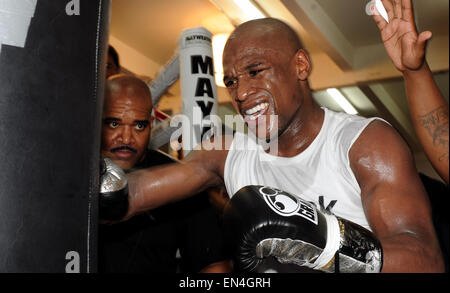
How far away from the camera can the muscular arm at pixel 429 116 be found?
1.04m

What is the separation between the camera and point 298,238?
906 millimetres

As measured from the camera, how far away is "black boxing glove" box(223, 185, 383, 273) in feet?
2.97

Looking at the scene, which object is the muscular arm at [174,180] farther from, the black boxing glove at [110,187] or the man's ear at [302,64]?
the man's ear at [302,64]

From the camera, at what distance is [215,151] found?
1.67m

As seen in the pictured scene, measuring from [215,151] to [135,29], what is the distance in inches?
43.4

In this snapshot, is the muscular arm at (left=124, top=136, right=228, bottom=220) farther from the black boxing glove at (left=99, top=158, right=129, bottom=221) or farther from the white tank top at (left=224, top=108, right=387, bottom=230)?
the black boxing glove at (left=99, top=158, right=129, bottom=221)

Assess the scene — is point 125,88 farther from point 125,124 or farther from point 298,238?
point 298,238

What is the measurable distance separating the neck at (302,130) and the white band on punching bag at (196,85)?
0.51 m

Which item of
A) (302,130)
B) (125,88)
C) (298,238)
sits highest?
(125,88)

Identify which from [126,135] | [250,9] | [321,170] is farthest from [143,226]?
[250,9]

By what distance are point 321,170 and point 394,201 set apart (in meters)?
0.30

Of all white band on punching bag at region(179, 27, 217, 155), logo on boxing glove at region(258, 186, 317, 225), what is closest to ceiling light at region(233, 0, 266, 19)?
white band on punching bag at region(179, 27, 217, 155)

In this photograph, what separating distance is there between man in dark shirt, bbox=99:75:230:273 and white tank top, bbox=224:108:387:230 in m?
0.40

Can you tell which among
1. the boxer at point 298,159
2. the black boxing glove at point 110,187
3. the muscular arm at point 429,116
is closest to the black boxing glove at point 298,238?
the boxer at point 298,159
